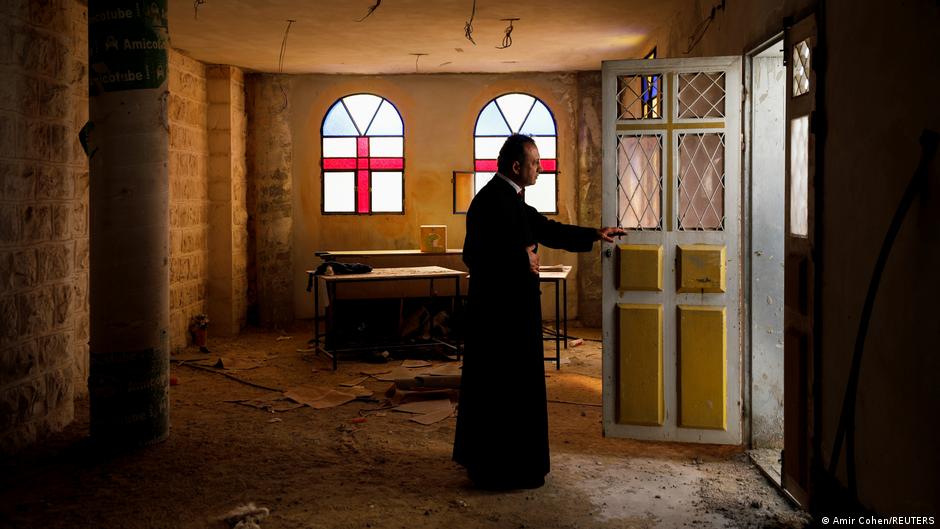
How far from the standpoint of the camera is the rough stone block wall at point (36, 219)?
175 inches

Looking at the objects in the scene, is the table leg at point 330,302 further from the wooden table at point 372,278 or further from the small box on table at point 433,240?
the small box on table at point 433,240

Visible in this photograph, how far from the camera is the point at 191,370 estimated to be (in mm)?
7203

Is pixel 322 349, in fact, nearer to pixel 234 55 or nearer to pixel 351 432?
pixel 351 432

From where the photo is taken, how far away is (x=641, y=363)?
462cm

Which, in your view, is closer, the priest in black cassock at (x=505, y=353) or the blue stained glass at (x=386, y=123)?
the priest in black cassock at (x=505, y=353)

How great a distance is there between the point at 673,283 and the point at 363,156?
5960mm

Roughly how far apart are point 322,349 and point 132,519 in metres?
4.17

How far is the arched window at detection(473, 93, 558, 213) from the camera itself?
9.75m

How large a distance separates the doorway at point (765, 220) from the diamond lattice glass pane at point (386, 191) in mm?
5984

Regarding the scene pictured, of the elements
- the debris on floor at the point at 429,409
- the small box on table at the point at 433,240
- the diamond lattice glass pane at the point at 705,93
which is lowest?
the debris on floor at the point at 429,409

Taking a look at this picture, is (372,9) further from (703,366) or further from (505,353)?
(703,366)

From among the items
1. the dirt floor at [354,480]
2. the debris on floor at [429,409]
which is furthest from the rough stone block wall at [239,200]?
the debris on floor at [429,409]

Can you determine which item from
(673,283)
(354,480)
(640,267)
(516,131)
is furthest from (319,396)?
(516,131)

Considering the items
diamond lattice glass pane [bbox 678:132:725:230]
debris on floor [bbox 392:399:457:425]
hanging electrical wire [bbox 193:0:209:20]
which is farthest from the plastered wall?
diamond lattice glass pane [bbox 678:132:725:230]
